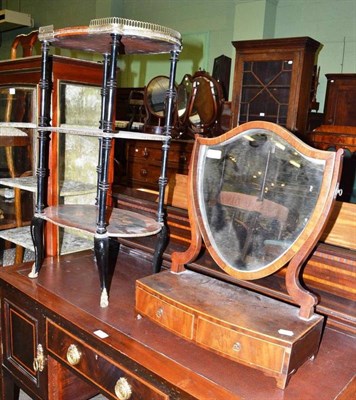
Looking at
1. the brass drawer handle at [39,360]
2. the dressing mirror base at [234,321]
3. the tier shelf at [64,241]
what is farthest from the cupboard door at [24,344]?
the dressing mirror base at [234,321]

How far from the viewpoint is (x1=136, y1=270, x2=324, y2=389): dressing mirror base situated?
979 mm

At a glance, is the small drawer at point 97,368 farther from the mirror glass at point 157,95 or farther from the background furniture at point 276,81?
the mirror glass at point 157,95

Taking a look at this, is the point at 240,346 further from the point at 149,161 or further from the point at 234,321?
the point at 149,161

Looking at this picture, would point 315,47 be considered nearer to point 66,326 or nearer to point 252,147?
point 252,147

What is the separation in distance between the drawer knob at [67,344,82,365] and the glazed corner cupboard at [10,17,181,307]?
16cm

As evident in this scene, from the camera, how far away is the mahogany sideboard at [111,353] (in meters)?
0.99

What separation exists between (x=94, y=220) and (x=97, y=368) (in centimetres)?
51

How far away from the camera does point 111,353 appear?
1.15 m


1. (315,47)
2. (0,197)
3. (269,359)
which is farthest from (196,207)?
(315,47)

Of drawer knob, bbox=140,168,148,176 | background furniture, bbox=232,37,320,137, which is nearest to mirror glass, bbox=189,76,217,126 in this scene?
background furniture, bbox=232,37,320,137

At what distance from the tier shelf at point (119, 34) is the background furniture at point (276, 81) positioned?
2650mm

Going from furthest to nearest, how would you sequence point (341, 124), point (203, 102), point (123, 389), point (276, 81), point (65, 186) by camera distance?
point (203, 102) → point (276, 81) → point (341, 124) → point (65, 186) → point (123, 389)

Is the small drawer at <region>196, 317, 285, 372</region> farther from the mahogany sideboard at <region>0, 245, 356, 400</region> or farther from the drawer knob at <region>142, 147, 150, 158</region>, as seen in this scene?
the drawer knob at <region>142, 147, 150, 158</region>

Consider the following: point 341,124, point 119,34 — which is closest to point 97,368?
point 119,34
